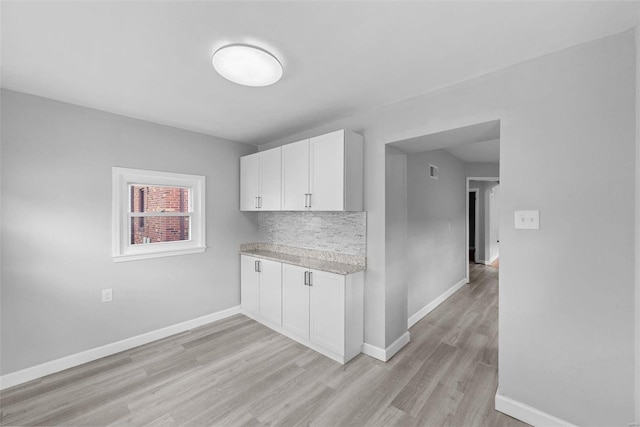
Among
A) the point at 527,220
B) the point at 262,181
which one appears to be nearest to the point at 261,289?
the point at 262,181

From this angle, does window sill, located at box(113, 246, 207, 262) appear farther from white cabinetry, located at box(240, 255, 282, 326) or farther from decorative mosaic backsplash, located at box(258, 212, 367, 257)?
decorative mosaic backsplash, located at box(258, 212, 367, 257)

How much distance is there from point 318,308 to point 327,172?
1.42 meters

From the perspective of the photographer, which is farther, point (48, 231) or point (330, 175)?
point (330, 175)

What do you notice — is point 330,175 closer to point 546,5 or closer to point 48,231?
point 546,5

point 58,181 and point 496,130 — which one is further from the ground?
point 496,130

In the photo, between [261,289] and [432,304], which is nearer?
[261,289]

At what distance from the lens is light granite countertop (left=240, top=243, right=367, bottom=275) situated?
272 cm

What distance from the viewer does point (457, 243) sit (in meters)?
4.85

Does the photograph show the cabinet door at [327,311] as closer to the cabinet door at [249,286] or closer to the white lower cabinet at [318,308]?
the white lower cabinet at [318,308]

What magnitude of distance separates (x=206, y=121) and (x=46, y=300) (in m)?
2.29

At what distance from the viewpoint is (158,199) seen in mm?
3176

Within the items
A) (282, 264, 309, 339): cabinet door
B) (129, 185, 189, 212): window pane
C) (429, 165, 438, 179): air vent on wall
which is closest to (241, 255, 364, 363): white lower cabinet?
(282, 264, 309, 339): cabinet door

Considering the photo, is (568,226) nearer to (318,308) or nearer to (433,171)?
(318,308)

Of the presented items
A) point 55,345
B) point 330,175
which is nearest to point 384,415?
point 330,175
